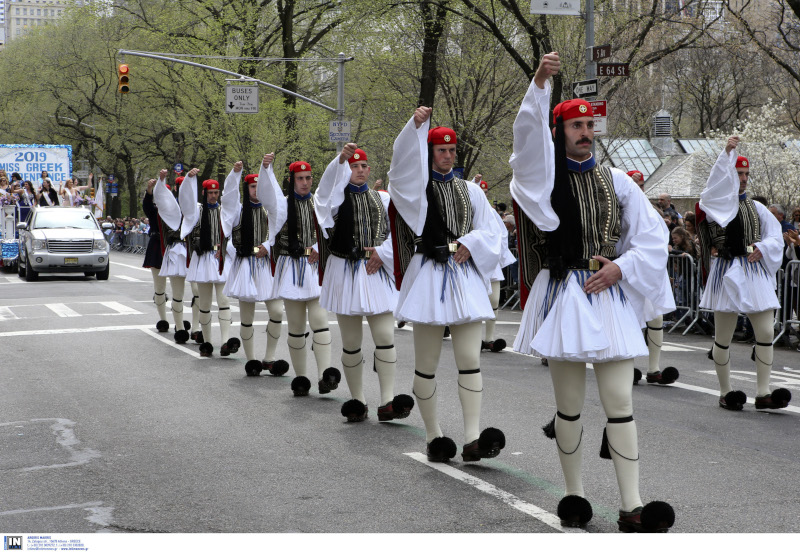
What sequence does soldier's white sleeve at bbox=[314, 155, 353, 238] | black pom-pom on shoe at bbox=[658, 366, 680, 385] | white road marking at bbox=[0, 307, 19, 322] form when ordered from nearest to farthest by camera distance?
soldier's white sleeve at bbox=[314, 155, 353, 238], black pom-pom on shoe at bbox=[658, 366, 680, 385], white road marking at bbox=[0, 307, 19, 322]

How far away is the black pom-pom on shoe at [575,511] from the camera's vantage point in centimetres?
529


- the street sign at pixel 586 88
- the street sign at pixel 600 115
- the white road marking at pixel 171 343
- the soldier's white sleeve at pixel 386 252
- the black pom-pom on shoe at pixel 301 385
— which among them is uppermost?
the street sign at pixel 586 88

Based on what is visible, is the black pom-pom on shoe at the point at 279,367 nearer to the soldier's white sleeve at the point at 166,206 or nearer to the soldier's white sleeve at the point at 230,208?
the soldier's white sleeve at the point at 230,208

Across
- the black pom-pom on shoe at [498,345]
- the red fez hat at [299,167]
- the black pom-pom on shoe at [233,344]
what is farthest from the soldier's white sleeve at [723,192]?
the black pom-pom on shoe at [233,344]

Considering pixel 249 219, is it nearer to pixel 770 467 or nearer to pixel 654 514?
pixel 770 467

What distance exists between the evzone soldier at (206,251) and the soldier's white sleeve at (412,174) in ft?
20.8

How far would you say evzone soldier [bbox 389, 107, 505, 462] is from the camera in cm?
666

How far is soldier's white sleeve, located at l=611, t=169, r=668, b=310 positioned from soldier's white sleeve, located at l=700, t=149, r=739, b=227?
11.9 ft

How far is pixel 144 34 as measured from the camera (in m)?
42.8

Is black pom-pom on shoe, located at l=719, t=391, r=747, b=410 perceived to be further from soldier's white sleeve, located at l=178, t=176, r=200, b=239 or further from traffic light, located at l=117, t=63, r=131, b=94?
traffic light, located at l=117, t=63, r=131, b=94

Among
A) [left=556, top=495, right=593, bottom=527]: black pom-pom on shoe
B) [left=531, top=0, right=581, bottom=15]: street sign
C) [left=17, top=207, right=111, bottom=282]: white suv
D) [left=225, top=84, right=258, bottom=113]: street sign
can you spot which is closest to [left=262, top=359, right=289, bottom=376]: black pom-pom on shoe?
[left=556, top=495, right=593, bottom=527]: black pom-pom on shoe

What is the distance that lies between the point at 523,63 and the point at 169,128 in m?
31.2

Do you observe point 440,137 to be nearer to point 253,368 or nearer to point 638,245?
point 638,245

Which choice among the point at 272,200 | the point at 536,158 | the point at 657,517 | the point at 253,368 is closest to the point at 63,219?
the point at 253,368
